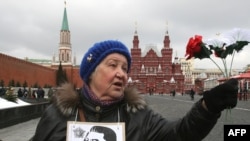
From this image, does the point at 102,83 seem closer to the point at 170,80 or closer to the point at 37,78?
the point at 37,78

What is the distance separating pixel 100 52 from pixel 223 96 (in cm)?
82

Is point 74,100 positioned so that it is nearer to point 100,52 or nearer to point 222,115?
point 100,52

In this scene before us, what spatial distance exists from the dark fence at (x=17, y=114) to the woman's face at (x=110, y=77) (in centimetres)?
916

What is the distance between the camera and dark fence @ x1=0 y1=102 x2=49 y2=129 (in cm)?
1114

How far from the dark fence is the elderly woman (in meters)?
9.07

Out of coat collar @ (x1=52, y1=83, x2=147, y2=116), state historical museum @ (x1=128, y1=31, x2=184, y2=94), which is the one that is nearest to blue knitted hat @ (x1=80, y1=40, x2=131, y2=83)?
coat collar @ (x1=52, y1=83, x2=147, y2=116)

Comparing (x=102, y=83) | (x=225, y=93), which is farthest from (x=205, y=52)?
(x=102, y=83)

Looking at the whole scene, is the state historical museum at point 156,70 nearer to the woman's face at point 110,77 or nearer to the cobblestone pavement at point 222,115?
the cobblestone pavement at point 222,115

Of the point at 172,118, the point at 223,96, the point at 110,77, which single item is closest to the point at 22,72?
the point at 172,118

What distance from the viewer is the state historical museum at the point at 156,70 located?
91062 mm

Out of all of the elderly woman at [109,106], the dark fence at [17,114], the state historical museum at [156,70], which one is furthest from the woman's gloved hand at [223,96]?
the state historical museum at [156,70]

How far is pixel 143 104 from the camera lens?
2264 mm

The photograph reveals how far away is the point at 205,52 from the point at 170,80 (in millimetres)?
89660

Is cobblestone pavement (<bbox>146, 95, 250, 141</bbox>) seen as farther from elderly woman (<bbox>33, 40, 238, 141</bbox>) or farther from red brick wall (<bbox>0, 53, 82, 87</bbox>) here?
red brick wall (<bbox>0, 53, 82, 87</bbox>)
